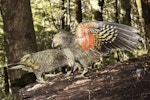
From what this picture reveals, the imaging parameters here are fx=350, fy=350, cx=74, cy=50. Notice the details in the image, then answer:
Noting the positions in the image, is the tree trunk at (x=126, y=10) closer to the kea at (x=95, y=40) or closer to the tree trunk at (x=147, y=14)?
the tree trunk at (x=147, y=14)

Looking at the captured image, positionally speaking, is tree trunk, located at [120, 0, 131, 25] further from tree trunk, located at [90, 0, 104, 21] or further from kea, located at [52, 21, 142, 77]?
kea, located at [52, 21, 142, 77]

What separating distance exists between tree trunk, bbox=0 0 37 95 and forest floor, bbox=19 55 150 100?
124cm

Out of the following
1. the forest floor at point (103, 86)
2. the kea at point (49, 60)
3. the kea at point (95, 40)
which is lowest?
the forest floor at point (103, 86)

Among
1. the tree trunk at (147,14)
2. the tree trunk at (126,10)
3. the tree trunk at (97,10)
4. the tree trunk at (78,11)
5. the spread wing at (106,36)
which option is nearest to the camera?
the spread wing at (106,36)

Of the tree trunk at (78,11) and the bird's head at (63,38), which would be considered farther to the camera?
the tree trunk at (78,11)

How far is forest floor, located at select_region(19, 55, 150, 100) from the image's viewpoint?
2.77m

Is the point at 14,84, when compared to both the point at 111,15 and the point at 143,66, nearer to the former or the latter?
the point at 143,66

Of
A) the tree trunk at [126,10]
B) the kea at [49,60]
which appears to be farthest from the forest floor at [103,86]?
the tree trunk at [126,10]

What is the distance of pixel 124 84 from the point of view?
10.0 feet

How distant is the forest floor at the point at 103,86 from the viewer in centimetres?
277

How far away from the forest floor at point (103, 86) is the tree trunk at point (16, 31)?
1240 millimetres

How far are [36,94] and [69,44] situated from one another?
69cm

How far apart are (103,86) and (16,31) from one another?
241 centimetres

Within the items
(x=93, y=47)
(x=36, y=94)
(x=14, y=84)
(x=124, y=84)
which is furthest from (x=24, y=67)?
(x=14, y=84)
